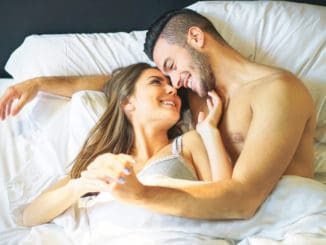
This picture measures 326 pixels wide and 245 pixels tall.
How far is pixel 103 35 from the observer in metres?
1.84

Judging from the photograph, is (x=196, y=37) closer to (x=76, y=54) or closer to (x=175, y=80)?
(x=175, y=80)

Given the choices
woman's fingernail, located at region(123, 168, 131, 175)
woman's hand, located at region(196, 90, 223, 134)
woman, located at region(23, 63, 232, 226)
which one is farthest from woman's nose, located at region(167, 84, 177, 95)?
woman's fingernail, located at region(123, 168, 131, 175)

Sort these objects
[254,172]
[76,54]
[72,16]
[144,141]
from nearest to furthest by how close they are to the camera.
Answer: [254,172], [144,141], [76,54], [72,16]

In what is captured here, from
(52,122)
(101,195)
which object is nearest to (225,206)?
(101,195)

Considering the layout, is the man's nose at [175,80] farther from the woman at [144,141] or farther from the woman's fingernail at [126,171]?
the woman's fingernail at [126,171]

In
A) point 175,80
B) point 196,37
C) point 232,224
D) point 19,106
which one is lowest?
point 232,224

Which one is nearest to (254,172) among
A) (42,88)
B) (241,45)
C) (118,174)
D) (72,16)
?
(118,174)

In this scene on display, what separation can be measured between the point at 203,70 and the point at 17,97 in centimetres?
61

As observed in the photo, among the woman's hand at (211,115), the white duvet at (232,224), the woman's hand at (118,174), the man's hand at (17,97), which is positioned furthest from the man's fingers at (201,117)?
the man's hand at (17,97)

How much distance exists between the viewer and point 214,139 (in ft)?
4.60

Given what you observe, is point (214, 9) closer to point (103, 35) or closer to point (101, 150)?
point (103, 35)

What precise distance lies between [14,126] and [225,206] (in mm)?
839

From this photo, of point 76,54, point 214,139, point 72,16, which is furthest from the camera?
point 72,16

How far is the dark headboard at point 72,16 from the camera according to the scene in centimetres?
189
